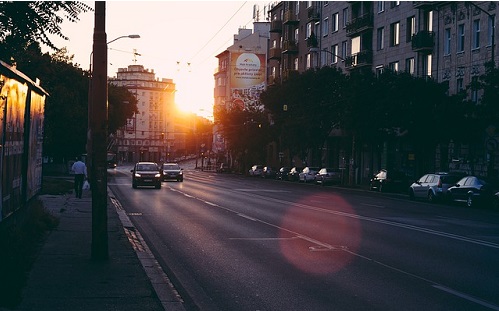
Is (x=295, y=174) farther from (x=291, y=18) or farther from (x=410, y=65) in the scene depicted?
(x=291, y=18)

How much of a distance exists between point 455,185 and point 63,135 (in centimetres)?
3661

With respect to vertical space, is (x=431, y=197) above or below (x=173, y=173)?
below

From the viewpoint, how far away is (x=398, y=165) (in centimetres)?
5528

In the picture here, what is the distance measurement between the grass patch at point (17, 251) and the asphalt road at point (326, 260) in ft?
6.57

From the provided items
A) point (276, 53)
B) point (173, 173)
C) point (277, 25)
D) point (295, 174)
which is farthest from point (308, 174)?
point (277, 25)

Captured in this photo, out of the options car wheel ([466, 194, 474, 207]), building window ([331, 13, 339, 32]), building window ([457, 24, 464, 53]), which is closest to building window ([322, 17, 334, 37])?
building window ([331, 13, 339, 32])

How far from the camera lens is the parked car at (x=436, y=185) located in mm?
34969

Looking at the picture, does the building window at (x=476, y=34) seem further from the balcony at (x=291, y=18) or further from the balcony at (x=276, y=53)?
the balcony at (x=276, y=53)

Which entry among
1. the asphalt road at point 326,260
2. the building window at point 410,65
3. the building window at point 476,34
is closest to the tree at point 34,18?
the asphalt road at point 326,260

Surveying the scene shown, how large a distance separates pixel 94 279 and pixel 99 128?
2.51m

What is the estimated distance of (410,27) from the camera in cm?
5416

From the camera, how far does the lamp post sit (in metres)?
11.1

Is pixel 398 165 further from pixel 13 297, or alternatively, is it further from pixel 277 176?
pixel 13 297

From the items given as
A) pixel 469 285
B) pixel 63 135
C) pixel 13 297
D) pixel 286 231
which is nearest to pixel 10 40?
pixel 13 297
